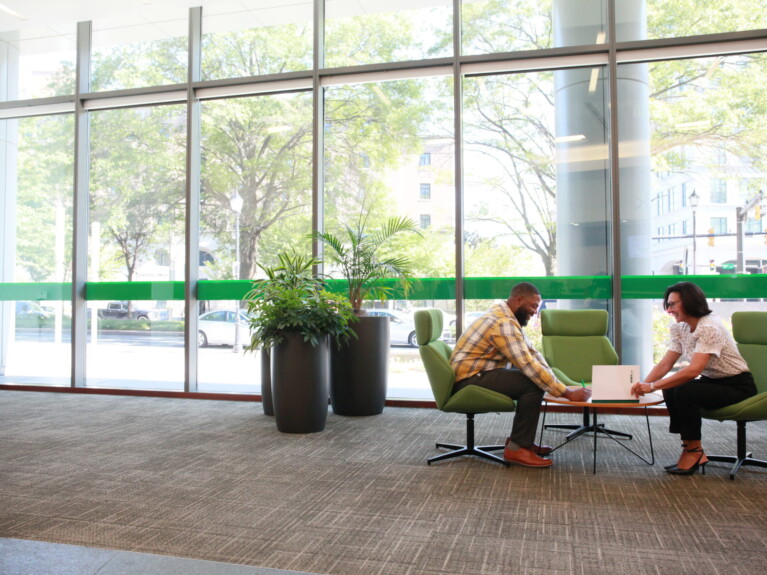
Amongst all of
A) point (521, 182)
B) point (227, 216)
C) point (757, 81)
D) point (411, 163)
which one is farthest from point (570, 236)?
point (227, 216)

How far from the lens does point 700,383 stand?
12.3 ft

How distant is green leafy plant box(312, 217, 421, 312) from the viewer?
19.5 ft

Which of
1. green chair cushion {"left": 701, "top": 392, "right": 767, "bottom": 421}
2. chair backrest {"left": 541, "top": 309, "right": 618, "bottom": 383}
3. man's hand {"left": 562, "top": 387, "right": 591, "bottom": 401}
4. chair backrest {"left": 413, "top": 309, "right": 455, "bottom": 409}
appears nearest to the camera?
green chair cushion {"left": 701, "top": 392, "right": 767, "bottom": 421}

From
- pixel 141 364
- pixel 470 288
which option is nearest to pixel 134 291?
pixel 141 364

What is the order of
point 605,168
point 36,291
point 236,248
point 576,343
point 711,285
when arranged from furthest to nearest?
1. point 36,291
2. point 236,248
3. point 605,168
4. point 711,285
5. point 576,343

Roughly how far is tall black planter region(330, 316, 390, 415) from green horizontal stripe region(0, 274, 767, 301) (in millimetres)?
677

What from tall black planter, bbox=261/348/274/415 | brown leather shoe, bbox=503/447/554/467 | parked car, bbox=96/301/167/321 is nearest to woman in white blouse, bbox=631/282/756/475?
brown leather shoe, bbox=503/447/554/467

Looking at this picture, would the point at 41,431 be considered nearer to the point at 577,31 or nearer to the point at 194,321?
the point at 194,321

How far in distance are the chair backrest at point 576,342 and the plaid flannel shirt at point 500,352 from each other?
1.15 metres

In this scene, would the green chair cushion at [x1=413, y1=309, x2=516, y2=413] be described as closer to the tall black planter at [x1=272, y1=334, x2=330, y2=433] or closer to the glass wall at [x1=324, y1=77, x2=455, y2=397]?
the tall black planter at [x1=272, y1=334, x2=330, y2=433]

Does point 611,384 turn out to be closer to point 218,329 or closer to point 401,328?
point 401,328

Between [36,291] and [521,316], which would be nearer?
[521,316]

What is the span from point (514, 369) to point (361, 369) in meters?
1.94

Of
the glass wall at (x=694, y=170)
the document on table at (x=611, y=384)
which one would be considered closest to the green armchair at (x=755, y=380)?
the document on table at (x=611, y=384)
